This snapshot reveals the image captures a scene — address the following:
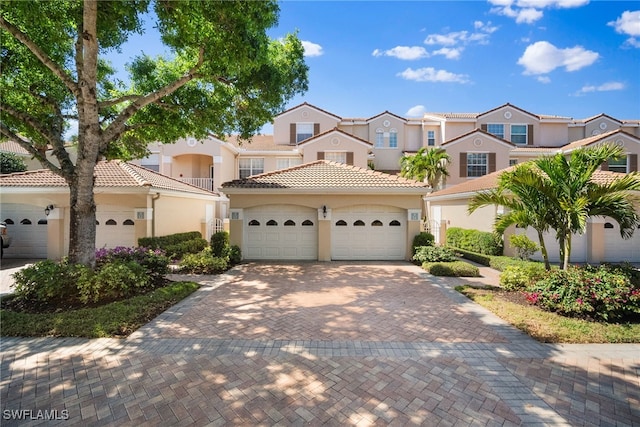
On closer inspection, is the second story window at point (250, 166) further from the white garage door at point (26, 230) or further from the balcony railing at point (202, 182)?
the white garage door at point (26, 230)

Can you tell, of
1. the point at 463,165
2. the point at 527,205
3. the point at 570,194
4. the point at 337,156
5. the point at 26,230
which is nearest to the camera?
the point at 570,194

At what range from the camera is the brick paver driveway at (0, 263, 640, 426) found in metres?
3.46

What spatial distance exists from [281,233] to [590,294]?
1057 cm

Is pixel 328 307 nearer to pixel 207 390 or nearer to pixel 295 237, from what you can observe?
pixel 207 390

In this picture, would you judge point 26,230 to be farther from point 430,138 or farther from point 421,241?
point 430,138

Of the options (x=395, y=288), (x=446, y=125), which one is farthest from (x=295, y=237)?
(x=446, y=125)

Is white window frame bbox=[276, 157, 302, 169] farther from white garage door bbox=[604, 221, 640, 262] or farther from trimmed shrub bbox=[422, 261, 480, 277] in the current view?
white garage door bbox=[604, 221, 640, 262]

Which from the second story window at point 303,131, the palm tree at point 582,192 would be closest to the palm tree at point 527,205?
the palm tree at point 582,192

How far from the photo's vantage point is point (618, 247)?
13008 millimetres

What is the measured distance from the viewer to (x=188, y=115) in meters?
10.1

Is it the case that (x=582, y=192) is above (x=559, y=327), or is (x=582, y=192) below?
above

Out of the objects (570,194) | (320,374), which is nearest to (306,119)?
(570,194)

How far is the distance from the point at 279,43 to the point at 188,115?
4099 millimetres

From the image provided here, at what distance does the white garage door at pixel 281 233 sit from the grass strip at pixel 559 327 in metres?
7.92
